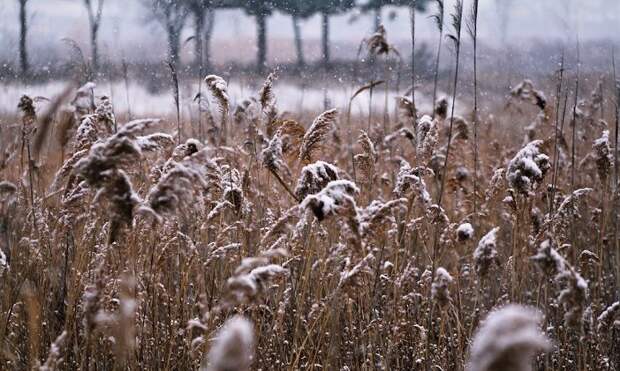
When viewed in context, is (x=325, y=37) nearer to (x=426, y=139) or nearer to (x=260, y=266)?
(x=426, y=139)

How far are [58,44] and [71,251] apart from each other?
196 inches

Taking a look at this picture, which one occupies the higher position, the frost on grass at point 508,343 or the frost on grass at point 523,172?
the frost on grass at point 508,343

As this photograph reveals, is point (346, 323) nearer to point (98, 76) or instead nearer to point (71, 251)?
point (71, 251)

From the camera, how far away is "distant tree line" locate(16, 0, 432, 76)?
12.4 feet

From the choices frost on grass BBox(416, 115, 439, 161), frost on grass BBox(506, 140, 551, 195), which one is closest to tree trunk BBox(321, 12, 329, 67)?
frost on grass BBox(416, 115, 439, 161)

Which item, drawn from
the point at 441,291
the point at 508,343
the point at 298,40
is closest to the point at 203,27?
the point at 441,291

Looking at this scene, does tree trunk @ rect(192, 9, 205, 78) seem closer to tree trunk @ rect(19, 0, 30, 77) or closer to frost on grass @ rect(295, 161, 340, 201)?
tree trunk @ rect(19, 0, 30, 77)

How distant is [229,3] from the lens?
20.5 ft

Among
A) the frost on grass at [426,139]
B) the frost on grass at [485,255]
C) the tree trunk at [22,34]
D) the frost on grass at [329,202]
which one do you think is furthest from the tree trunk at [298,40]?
the frost on grass at [329,202]

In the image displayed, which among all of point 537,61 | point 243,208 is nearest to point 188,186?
point 243,208

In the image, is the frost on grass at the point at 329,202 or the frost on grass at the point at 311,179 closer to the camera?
the frost on grass at the point at 329,202

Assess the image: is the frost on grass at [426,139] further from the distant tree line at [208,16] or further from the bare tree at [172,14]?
the bare tree at [172,14]

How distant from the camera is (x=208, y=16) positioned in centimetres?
476

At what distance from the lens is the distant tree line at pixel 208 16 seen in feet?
12.4
